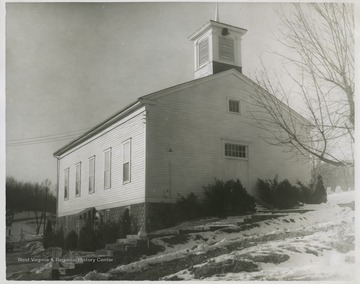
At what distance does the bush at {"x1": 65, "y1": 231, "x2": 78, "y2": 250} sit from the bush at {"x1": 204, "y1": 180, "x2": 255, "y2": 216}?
2800 millimetres

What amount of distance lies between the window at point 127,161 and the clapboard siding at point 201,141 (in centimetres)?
58

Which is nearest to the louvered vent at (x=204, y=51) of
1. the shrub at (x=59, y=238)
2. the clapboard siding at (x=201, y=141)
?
the clapboard siding at (x=201, y=141)

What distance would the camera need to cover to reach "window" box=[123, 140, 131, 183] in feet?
34.9

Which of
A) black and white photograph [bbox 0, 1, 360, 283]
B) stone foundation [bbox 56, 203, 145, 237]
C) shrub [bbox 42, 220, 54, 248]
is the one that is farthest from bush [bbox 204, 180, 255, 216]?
shrub [bbox 42, 220, 54, 248]

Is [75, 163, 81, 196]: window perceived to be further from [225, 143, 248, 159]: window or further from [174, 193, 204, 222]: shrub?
[225, 143, 248, 159]: window

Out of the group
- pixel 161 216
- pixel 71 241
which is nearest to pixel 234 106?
pixel 161 216

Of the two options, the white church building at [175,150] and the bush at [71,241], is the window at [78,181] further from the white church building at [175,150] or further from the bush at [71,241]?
the bush at [71,241]

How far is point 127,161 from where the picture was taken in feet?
35.1

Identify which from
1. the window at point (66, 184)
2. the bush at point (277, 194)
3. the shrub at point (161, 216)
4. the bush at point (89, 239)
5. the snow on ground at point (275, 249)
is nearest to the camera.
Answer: the snow on ground at point (275, 249)

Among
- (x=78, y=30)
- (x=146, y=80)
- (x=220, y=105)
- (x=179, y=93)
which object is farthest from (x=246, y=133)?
(x=78, y=30)

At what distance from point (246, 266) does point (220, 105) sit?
363 cm

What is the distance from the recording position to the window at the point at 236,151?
10.7 metres

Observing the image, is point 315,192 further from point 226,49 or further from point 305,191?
point 226,49

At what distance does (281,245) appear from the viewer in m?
9.77
